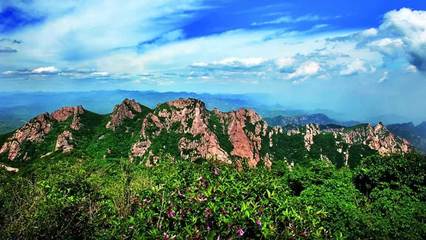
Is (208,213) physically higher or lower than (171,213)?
higher

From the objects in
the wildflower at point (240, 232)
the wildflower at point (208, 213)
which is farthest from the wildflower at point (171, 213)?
the wildflower at point (240, 232)

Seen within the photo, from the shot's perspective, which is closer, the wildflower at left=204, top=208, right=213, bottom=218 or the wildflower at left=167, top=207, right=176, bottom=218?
the wildflower at left=204, top=208, right=213, bottom=218

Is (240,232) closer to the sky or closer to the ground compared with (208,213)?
closer to the ground

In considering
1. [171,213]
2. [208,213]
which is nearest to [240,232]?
[208,213]

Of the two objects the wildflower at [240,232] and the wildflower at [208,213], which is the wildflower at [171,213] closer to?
the wildflower at [208,213]

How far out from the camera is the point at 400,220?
1069 inches

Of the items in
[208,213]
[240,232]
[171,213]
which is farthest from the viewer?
[171,213]

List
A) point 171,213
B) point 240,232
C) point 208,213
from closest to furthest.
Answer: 1. point 240,232
2. point 208,213
3. point 171,213

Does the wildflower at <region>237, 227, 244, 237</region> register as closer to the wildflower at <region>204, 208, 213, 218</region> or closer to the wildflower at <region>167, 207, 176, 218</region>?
the wildflower at <region>204, 208, 213, 218</region>

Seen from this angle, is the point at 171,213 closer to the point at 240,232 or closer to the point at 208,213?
the point at 208,213

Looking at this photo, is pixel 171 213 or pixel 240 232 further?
pixel 171 213

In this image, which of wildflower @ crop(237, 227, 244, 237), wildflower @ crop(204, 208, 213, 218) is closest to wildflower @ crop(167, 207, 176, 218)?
wildflower @ crop(204, 208, 213, 218)

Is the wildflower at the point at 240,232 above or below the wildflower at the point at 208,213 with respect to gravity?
below

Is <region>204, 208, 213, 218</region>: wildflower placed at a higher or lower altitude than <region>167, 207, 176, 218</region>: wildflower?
higher
